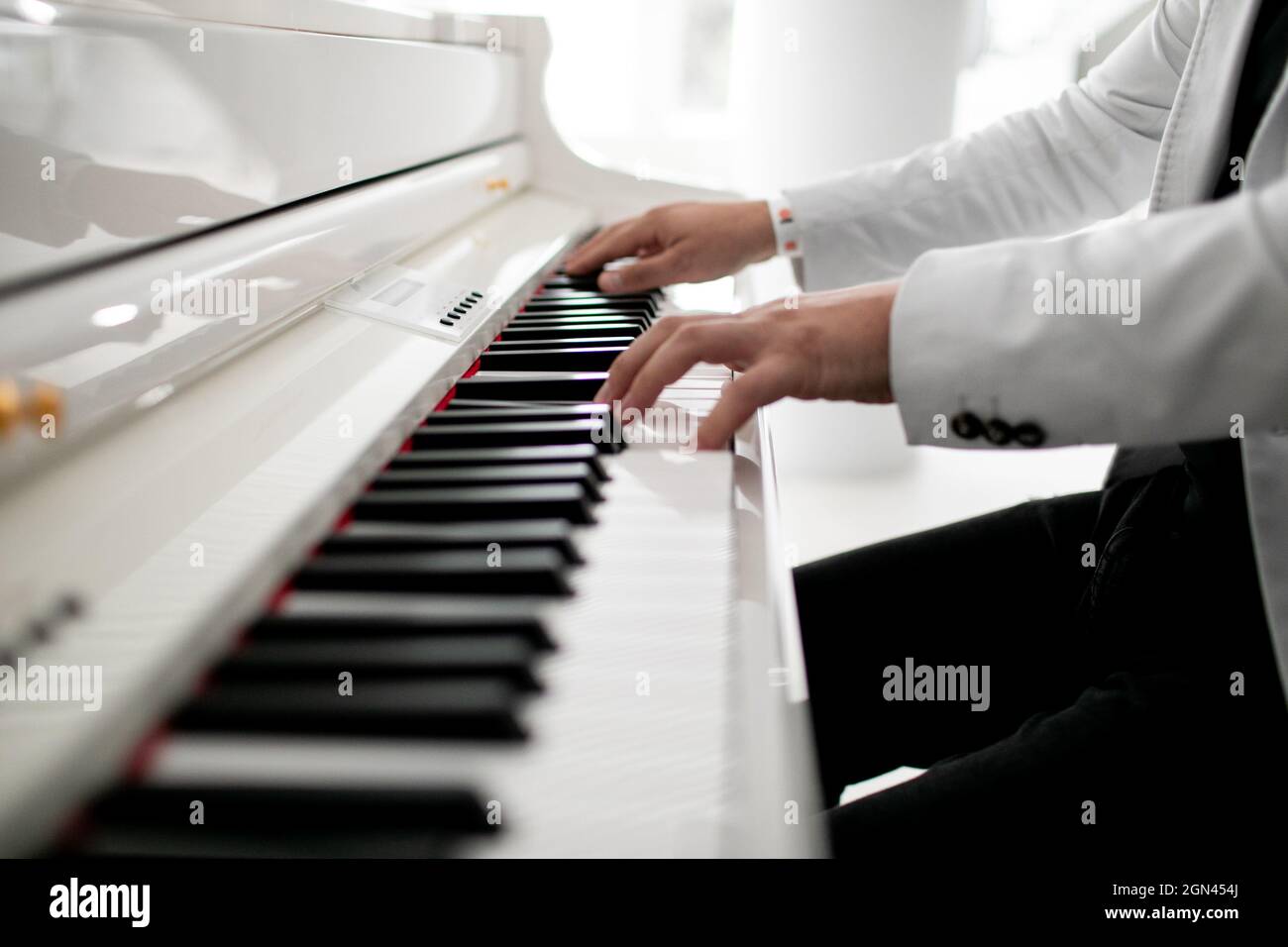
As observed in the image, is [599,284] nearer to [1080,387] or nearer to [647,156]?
[1080,387]

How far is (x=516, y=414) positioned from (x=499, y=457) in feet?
0.28

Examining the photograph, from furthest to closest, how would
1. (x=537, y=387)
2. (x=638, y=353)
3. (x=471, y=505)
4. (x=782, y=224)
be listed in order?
(x=782, y=224) → (x=537, y=387) → (x=638, y=353) → (x=471, y=505)

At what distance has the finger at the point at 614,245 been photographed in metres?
1.24

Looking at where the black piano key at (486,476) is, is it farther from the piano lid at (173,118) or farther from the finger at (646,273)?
the finger at (646,273)

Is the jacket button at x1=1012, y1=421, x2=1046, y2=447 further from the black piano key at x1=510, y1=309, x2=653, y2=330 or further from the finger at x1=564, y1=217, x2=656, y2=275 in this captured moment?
the finger at x1=564, y1=217, x2=656, y2=275

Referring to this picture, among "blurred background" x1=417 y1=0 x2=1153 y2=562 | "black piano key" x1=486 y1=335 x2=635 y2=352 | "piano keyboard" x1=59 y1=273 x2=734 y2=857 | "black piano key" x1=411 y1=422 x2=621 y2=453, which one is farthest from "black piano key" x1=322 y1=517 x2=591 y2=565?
"blurred background" x1=417 y1=0 x2=1153 y2=562

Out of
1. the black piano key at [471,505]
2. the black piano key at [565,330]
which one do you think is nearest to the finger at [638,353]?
the black piano key at [471,505]

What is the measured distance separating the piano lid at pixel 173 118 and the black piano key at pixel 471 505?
23 centimetres

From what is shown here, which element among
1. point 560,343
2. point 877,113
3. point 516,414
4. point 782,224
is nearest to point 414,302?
point 560,343

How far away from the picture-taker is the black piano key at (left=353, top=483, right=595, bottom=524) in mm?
648

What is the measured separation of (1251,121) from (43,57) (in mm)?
874

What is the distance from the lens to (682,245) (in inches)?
48.3

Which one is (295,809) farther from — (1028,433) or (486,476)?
(1028,433)
